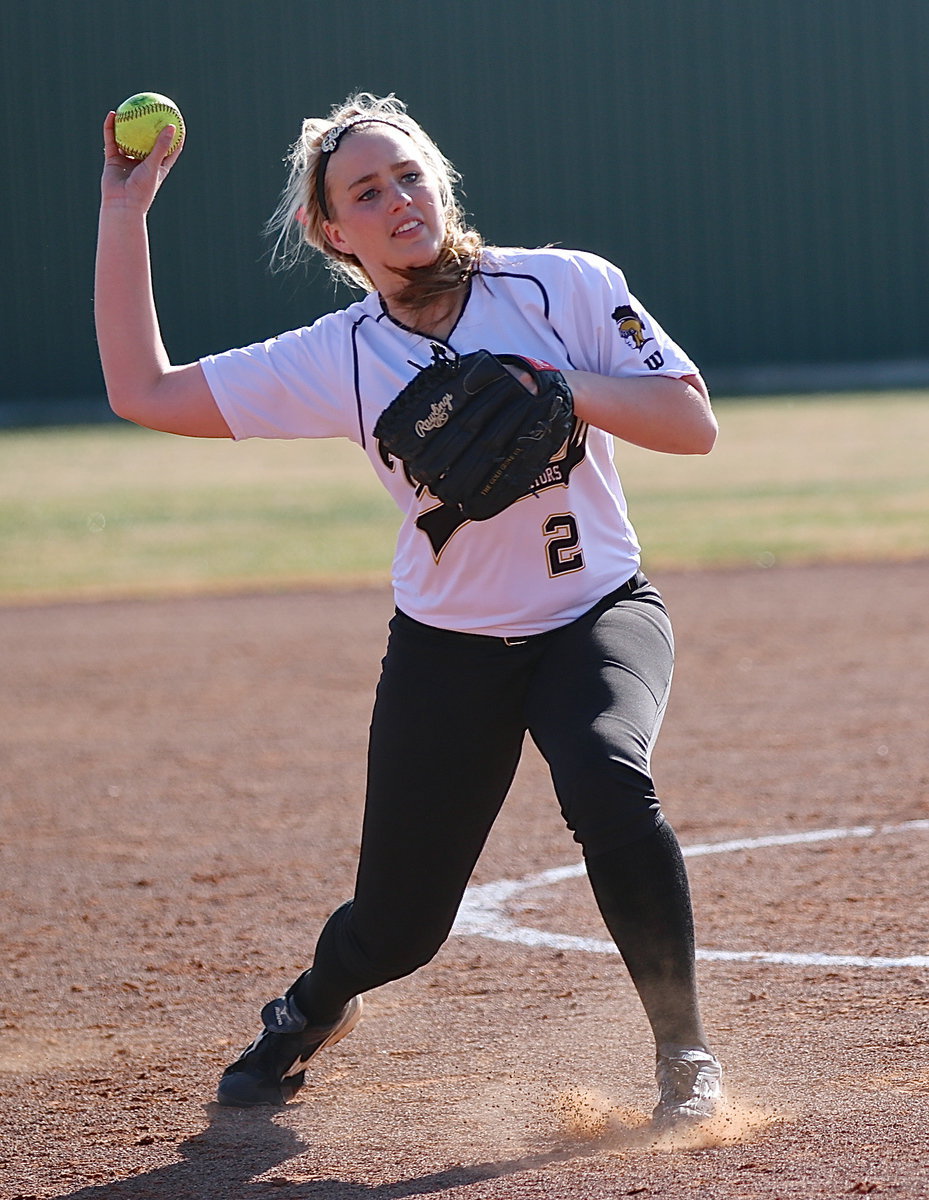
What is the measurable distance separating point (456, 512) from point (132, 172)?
0.86 meters

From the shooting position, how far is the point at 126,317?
275cm

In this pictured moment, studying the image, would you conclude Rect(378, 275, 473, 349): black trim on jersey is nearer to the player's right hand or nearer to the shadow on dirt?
the player's right hand

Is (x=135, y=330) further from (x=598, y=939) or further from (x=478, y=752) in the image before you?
(x=598, y=939)

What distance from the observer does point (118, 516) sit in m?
12.8

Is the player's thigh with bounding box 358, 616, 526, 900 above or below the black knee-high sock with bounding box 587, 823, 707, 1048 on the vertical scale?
above

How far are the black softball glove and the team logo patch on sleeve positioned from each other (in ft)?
0.59

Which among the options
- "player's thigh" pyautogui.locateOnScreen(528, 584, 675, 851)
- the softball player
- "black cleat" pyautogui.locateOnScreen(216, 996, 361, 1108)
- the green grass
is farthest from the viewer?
the green grass

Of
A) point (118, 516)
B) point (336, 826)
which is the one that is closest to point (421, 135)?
point (336, 826)

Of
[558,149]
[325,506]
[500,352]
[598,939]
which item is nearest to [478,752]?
[500,352]

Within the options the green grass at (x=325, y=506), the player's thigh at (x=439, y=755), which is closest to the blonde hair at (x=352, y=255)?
the player's thigh at (x=439, y=755)

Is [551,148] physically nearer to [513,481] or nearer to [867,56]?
[867,56]

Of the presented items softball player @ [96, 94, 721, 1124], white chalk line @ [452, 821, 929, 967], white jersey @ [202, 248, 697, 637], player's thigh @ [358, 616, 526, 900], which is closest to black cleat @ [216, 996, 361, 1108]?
softball player @ [96, 94, 721, 1124]

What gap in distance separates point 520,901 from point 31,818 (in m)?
1.95

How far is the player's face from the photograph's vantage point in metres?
2.63
